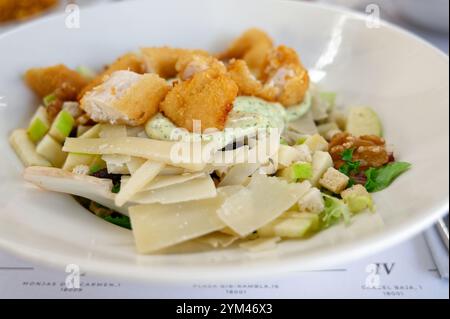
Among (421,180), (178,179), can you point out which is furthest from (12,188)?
(421,180)

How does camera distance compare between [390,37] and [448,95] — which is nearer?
[448,95]

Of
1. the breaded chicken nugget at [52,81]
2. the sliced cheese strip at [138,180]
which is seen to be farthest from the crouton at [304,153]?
the breaded chicken nugget at [52,81]

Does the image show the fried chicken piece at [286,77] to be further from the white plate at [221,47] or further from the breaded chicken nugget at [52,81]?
the breaded chicken nugget at [52,81]

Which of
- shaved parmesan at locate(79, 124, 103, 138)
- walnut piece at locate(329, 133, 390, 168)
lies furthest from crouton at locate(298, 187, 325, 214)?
shaved parmesan at locate(79, 124, 103, 138)

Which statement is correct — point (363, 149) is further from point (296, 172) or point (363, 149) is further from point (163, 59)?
point (163, 59)

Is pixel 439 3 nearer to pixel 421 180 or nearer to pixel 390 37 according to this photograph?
pixel 390 37

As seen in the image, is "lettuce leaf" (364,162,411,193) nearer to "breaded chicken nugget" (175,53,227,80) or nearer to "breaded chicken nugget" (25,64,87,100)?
"breaded chicken nugget" (175,53,227,80)
